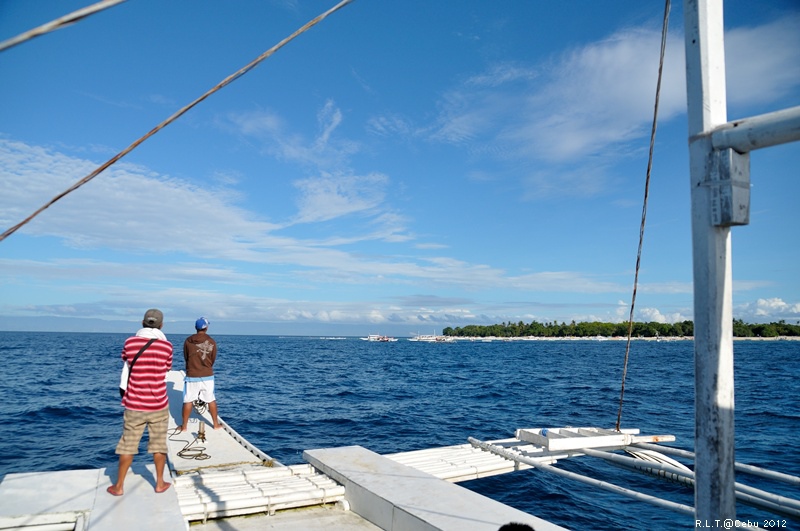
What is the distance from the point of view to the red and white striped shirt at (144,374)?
5848mm

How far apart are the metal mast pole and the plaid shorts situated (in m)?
5.52

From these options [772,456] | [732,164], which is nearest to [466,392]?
[772,456]

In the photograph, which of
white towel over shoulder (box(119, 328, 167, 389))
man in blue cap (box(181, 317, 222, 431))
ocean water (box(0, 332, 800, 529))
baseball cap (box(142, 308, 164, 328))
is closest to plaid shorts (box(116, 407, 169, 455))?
white towel over shoulder (box(119, 328, 167, 389))

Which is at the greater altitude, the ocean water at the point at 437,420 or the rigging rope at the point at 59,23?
the rigging rope at the point at 59,23

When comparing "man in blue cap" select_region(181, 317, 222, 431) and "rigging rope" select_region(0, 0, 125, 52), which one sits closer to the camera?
"rigging rope" select_region(0, 0, 125, 52)

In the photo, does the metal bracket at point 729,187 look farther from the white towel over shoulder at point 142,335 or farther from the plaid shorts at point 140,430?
the plaid shorts at point 140,430

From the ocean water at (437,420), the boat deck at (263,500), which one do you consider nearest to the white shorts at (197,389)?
the boat deck at (263,500)

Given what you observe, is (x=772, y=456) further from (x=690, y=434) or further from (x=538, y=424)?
(x=538, y=424)

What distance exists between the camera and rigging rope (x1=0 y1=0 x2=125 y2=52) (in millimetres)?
1862

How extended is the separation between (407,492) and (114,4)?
509 cm

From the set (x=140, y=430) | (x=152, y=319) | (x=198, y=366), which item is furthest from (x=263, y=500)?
(x=198, y=366)

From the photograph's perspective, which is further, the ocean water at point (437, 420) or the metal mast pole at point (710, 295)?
the ocean water at point (437, 420)

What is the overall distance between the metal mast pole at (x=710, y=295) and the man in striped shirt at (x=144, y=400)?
208 inches

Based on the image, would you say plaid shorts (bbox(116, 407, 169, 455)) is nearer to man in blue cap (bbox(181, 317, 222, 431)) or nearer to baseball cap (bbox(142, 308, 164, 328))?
baseball cap (bbox(142, 308, 164, 328))
